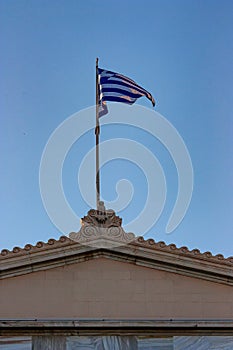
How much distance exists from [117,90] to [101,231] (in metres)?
6.30

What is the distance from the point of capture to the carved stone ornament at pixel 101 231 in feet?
62.6

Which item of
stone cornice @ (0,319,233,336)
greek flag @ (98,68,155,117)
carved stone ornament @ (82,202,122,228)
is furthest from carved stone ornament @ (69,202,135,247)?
greek flag @ (98,68,155,117)

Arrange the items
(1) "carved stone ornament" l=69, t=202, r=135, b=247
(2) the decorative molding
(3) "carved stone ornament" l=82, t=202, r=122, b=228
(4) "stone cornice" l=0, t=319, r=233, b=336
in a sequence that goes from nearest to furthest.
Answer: (4) "stone cornice" l=0, t=319, r=233, b=336 < (2) the decorative molding < (1) "carved stone ornament" l=69, t=202, r=135, b=247 < (3) "carved stone ornament" l=82, t=202, r=122, b=228

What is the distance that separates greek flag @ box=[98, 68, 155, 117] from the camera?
78.3 ft

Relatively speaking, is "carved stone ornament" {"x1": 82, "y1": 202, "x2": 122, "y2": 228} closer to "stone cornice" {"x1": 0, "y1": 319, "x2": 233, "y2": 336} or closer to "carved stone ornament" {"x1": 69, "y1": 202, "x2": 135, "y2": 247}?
"carved stone ornament" {"x1": 69, "y1": 202, "x2": 135, "y2": 247}

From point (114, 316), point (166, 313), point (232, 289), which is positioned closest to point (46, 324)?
point (114, 316)

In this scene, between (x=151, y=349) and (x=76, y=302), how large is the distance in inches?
83.5

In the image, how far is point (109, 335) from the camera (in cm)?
1806

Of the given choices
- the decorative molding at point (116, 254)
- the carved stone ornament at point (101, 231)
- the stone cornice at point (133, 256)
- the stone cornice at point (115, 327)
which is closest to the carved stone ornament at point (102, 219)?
the carved stone ornament at point (101, 231)

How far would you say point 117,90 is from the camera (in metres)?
24.1

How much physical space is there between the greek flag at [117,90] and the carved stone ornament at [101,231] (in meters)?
5.13

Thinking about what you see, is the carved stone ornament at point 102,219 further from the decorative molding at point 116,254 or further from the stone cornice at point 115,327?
the stone cornice at point 115,327

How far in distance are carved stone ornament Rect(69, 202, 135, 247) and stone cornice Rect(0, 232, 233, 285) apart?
2 centimetres

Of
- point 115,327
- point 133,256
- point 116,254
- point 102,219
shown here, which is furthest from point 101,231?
point 115,327
